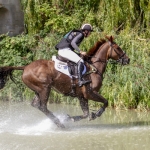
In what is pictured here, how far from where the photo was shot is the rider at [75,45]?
34.9 feet

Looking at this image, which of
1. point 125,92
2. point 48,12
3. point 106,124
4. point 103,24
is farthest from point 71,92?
point 48,12

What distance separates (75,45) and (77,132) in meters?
1.91

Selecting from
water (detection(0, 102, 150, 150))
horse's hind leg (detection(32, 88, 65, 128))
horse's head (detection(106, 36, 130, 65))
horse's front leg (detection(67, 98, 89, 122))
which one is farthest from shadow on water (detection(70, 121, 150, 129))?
horse's head (detection(106, 36, 130, 65))

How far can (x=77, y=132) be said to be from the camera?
10.5 meters

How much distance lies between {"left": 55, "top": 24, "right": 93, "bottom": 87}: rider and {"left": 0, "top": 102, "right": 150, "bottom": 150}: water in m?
1.23

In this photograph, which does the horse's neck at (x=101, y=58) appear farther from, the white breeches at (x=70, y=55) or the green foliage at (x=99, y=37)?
the green foliage at (x=99, y=37)

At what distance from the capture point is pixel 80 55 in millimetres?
11250

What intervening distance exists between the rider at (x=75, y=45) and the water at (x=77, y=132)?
1.23 meters

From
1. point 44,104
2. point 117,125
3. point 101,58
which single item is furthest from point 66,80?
point 117,125

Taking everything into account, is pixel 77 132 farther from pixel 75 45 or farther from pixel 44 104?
pixel 75 45

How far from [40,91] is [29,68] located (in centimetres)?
59

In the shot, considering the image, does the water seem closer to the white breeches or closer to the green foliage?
the green foliage

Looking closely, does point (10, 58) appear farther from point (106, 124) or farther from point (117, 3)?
point (106, 124)

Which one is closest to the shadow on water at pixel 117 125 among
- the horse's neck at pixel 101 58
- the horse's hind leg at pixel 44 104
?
the horse's hind leg at pixel 44 104
